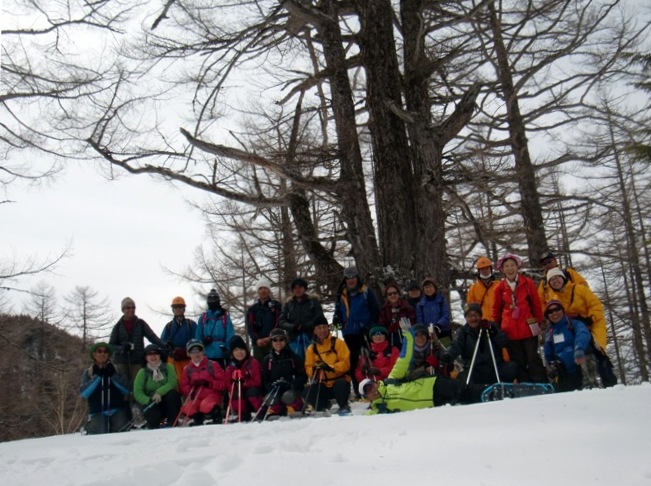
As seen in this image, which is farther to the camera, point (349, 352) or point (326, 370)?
point (349, 352)

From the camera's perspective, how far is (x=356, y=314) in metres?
→ 8.81

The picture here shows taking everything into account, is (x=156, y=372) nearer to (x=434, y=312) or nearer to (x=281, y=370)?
(x=281, y=370)

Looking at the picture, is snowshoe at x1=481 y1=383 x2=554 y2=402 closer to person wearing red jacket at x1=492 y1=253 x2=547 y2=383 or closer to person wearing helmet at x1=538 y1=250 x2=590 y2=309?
person wearing red jacket at x1=492 y1=253 x2=547 y2=383

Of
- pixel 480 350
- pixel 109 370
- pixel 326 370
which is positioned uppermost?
pixel 109 370

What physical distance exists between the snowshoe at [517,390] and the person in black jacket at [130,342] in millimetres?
5002

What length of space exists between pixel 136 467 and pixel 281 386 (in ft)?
14.6

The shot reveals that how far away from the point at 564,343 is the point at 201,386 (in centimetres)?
506

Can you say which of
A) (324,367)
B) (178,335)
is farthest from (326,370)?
(178,335)

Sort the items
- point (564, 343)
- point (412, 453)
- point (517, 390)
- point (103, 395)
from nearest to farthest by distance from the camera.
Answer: point (412, 453), point (517, 390), point (564, 343), point (103, 395)

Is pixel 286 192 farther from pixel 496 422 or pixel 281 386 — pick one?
pixel 496 422

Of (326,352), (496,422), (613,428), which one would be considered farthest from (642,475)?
(326,352)

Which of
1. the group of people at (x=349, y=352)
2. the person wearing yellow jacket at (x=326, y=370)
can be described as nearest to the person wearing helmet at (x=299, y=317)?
the group of people at (x=349, y=352)

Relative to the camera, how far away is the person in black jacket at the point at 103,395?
27.1 ft

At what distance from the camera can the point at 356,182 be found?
34.3 feet
